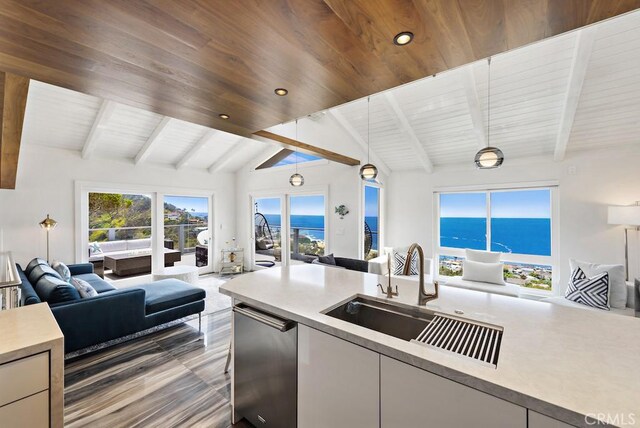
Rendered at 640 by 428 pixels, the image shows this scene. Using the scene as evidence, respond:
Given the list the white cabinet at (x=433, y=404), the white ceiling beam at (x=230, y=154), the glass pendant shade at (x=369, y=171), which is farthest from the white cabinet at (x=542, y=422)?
the white ceiling beam at (x=230, y=154)

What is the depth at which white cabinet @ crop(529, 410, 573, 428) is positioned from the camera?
813mm

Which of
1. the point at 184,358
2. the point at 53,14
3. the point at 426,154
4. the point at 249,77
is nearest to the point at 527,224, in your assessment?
the point at 426,154

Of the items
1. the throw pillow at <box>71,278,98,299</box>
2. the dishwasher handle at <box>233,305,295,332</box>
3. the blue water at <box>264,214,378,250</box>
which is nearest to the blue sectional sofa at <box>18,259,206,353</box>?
the throw pillow at <box>71,278,98,299</box>

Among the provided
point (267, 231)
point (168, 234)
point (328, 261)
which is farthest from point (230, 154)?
point (328, 261)

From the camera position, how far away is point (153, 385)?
2385 mm

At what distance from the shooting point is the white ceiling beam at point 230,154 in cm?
585

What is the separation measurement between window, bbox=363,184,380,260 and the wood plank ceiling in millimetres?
3715

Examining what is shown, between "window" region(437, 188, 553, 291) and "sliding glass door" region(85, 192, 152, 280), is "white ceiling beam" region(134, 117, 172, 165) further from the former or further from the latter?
"window" region(437, 188, 553, 291)

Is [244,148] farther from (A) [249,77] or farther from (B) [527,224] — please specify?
(B) [527,224]

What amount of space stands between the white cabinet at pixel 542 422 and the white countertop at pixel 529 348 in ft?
0.10

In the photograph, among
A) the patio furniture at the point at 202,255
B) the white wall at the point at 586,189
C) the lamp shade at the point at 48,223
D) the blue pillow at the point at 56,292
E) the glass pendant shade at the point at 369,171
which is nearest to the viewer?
the blue pillow at the point at 56,292

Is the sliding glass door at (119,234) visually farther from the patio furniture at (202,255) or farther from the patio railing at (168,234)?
the patio furniture at (202,255)

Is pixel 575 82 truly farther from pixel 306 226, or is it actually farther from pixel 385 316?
pixel 306 226

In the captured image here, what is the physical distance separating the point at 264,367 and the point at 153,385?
4.61 ft
